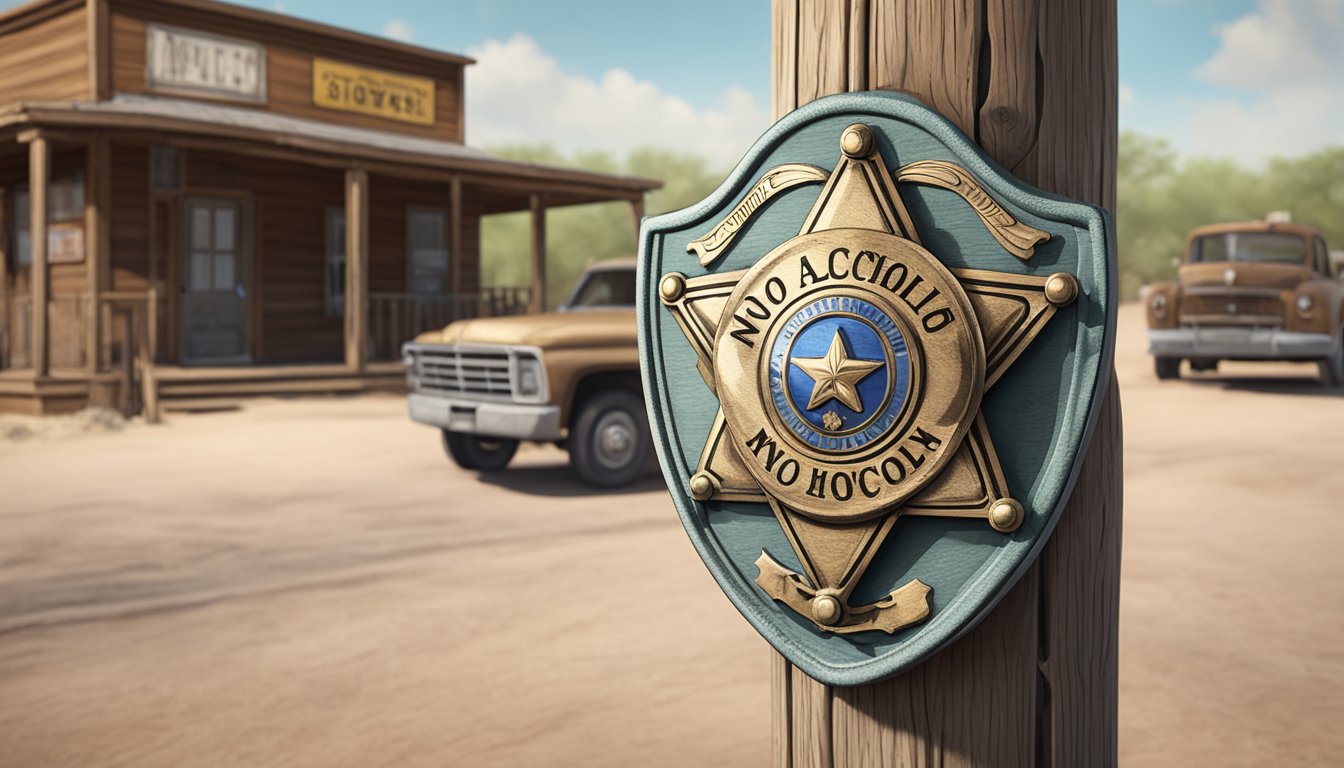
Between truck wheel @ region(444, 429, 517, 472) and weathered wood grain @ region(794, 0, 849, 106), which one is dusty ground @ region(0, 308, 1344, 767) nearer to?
truck wheel @ region(444, 429, 517, 472)

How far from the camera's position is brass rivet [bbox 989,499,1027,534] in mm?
1543

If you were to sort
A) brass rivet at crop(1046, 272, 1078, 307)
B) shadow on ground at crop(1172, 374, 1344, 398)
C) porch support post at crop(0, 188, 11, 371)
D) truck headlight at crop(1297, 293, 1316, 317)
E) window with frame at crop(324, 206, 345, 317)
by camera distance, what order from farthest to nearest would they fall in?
window with frame at crop(324, 206, 345, 317)
porch support post at crop(0, 188, 11, 371)
shadow on ground at crop(1172, 374, 1344, 398)
truck headlight at crop(1297, 293, 1316, 317)
brass rivet at crop(1046, 272, 1078, 307)

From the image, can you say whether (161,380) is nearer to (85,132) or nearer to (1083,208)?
(85,132)

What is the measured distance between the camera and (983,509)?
1.57 metres

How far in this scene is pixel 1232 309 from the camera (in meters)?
15.7

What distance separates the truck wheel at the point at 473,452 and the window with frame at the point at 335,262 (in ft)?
33.7

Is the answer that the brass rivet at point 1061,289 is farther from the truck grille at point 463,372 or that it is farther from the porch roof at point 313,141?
the porch roof at point 313,141

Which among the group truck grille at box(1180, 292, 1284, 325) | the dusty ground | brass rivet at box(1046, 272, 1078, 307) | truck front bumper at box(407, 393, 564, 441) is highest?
truck grille at box(1180, 292, 1284, 325)

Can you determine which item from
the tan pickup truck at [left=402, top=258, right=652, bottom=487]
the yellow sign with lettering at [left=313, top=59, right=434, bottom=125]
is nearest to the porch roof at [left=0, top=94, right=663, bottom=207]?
the yellow sign with lettering at [left=313, top=59, right=434, bottom=125]

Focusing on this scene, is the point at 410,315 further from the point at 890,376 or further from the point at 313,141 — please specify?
the point at 890,376

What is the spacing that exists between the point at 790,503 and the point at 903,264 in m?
0.38

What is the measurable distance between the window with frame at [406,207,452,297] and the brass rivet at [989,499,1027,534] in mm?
18751

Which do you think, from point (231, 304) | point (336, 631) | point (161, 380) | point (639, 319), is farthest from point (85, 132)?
point (639, 319)

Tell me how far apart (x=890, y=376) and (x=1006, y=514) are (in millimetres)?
240
